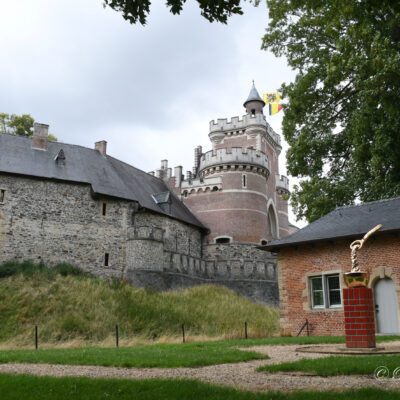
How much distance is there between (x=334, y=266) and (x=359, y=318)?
16.6 ft

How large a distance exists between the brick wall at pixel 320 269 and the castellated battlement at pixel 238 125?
21.1m

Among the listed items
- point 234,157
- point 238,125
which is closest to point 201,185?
point 234,157

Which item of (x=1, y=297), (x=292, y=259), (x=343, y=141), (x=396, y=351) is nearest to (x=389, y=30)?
(x=343, y=141)

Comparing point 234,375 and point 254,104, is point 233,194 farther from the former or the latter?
point 234,375

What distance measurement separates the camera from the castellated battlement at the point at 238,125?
35.7 m

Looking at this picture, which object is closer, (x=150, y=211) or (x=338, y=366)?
(x=338, y=366)

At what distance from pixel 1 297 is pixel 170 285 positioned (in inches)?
354

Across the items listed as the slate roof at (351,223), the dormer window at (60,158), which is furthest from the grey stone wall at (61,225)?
the slate roof at (351,223)

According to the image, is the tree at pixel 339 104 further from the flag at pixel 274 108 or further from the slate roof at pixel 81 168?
the flag at pixel 274 108

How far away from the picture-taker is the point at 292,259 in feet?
51.6

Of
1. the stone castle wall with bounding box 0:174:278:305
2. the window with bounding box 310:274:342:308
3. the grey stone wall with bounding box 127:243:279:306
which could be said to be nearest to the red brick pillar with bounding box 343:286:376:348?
the window with bounding box 310:274:342:308

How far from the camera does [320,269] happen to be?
1494cm

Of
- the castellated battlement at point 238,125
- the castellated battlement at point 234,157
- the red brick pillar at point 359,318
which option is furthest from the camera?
the castellated battlement at point 238,125

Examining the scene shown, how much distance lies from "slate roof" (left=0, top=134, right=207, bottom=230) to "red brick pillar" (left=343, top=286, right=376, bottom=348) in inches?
654
